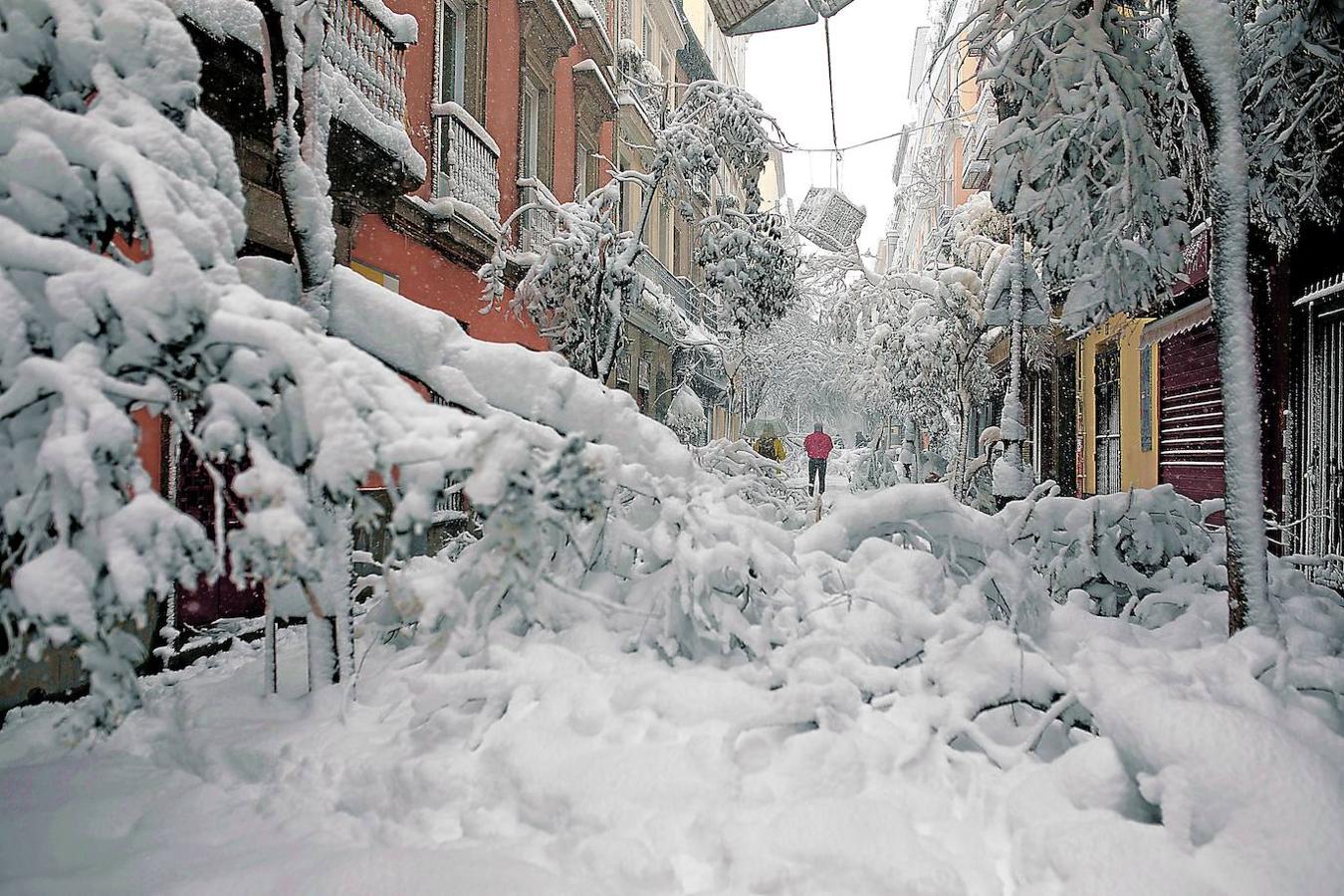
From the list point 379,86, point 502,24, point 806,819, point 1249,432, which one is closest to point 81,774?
point 806,819

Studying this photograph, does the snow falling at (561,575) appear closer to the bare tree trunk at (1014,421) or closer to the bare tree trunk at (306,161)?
the bare tree trunk at (306,161)

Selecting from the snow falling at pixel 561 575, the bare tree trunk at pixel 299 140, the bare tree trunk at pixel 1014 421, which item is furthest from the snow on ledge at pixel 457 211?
the bare tree trunk at pixel 1014 421

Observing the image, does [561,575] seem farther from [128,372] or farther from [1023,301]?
[1023,301]

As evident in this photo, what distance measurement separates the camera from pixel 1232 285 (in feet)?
10.8

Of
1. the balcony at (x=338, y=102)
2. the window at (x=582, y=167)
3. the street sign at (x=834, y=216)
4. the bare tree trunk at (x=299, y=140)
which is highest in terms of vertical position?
the street sign at (x=834, y=216)

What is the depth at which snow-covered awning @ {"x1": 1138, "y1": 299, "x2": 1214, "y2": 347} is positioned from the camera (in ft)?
26.5

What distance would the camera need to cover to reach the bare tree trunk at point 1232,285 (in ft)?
10.5

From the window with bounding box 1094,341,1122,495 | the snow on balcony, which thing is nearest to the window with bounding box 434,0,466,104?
the snow on balcony

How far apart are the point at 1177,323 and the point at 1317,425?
10.1 ft

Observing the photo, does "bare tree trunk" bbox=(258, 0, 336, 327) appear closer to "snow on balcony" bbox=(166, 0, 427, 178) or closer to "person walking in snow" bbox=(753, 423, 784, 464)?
"snow on balcony" bbox=(166, 0, 427, 178)

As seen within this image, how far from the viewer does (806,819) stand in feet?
7.32

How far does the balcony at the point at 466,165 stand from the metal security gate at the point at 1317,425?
7.63m

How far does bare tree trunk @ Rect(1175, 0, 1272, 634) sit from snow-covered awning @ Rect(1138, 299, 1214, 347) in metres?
5.09

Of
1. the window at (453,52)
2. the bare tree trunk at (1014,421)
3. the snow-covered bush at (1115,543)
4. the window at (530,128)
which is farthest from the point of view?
the window at (530,128)
